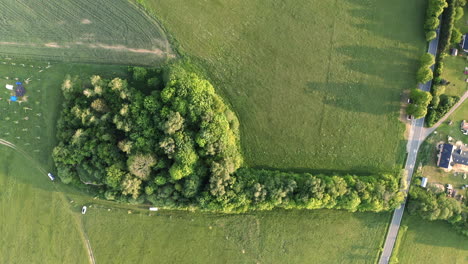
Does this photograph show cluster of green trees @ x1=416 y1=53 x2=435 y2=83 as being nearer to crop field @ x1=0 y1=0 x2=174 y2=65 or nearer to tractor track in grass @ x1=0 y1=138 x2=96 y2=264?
crop field @ x1=0 y1=0 x2=174 y2=65

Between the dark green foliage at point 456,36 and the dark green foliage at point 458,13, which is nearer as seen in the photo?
the dark green foliage at point 458,13

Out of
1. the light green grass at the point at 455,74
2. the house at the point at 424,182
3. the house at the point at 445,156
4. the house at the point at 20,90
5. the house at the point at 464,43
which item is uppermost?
the house at the point at 464,43

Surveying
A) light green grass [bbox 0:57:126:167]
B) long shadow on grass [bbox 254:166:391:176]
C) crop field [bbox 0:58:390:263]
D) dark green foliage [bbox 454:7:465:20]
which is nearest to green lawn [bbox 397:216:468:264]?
crop field [bbox 0:58:390:263]

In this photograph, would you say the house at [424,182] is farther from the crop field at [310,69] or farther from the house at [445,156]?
the crop field at [310,69]

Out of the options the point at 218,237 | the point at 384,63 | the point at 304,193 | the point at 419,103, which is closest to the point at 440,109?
the point at 419,103

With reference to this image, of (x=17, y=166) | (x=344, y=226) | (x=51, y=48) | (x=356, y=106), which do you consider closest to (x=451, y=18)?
(x=356, y=106)

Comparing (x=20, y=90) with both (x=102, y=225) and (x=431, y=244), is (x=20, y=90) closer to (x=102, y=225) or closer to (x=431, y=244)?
(x=102, y=225)

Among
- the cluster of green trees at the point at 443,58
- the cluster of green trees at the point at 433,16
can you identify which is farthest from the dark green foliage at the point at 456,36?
the cluster of green trees at the point at 433,16
